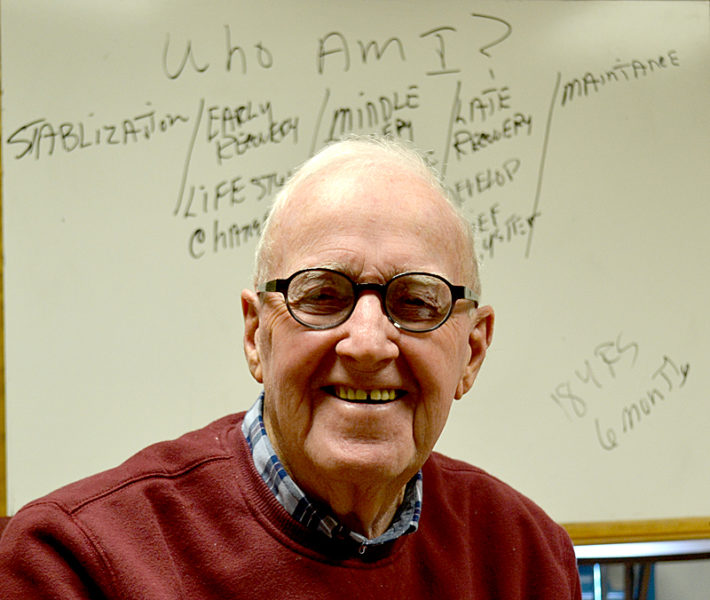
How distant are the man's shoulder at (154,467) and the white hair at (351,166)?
0.20 m

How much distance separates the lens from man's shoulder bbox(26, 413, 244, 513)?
0.81 metres

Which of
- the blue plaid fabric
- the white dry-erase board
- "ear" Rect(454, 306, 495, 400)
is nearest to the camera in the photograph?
the blue plaid fabric

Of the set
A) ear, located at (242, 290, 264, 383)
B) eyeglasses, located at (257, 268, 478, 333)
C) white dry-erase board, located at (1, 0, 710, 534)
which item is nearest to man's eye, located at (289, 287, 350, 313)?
eyeglasses, located at (257, 268, 478, 333)

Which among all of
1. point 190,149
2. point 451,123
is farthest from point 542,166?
point 190,149

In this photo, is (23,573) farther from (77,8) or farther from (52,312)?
(77,8)

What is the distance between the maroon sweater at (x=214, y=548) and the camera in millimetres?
763

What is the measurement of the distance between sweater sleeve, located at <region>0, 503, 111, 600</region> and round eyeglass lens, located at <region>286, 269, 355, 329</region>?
1.03 feet

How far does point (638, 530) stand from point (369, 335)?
1.19 meters

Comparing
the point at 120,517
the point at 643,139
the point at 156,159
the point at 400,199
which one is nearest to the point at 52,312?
the point at 156,159

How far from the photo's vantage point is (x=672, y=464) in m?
1.73

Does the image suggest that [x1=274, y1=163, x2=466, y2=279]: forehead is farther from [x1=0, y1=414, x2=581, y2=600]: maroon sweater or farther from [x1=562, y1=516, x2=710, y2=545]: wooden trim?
[x1=562, y1=516, x2=710, y2=545]: wooden trim

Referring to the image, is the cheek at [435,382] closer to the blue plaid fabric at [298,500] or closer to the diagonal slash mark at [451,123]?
the blue plaid fabric at [298,500]

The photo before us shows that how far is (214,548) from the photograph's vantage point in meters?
0.83

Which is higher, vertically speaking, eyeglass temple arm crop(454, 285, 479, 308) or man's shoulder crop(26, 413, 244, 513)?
eyeglass temple arm crop(454, 285, 479, 308)
